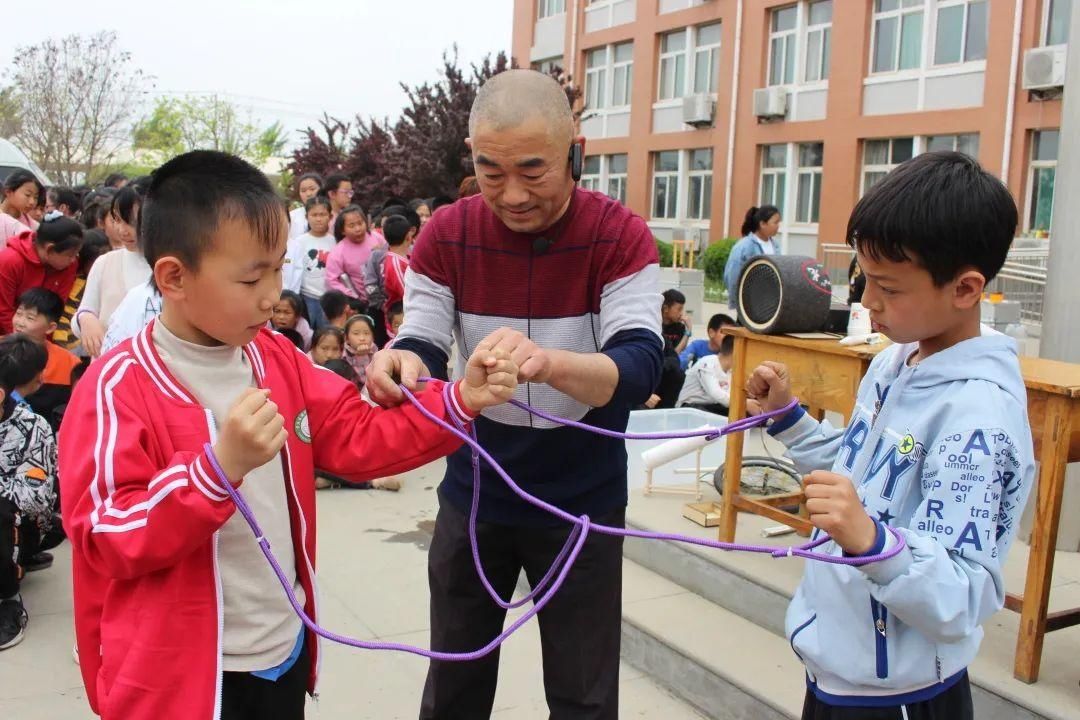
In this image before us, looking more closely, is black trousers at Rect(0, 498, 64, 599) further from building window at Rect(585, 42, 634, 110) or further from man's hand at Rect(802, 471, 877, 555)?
building window at Rect(585, 42, 634, 110)

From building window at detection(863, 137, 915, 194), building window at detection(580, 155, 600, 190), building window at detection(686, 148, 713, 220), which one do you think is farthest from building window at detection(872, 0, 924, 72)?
building window at detection(580, 155, 600, 190)

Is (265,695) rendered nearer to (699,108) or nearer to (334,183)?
(334,183)

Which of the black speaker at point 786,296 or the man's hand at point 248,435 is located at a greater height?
the black speaker at point 786,296

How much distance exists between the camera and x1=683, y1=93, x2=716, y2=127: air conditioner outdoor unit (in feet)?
74.9

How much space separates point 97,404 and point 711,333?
19.5 feet

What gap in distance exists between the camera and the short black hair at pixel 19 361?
4055 mm

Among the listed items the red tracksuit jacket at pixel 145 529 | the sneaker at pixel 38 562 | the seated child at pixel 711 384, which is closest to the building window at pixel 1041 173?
the seated child at pixel 711 384

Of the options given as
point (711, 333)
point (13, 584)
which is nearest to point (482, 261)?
point (13, 584)

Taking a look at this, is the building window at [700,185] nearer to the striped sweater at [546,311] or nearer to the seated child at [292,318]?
the seated child at [292,318]

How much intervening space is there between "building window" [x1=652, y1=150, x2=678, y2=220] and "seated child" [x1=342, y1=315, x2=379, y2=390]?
19.6 m

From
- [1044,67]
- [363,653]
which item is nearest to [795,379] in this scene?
[363,653]

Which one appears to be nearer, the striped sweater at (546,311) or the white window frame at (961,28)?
the striped sweater at (546,311)

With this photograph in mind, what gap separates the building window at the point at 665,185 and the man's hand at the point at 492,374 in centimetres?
2367

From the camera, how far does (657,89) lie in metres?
25.0
